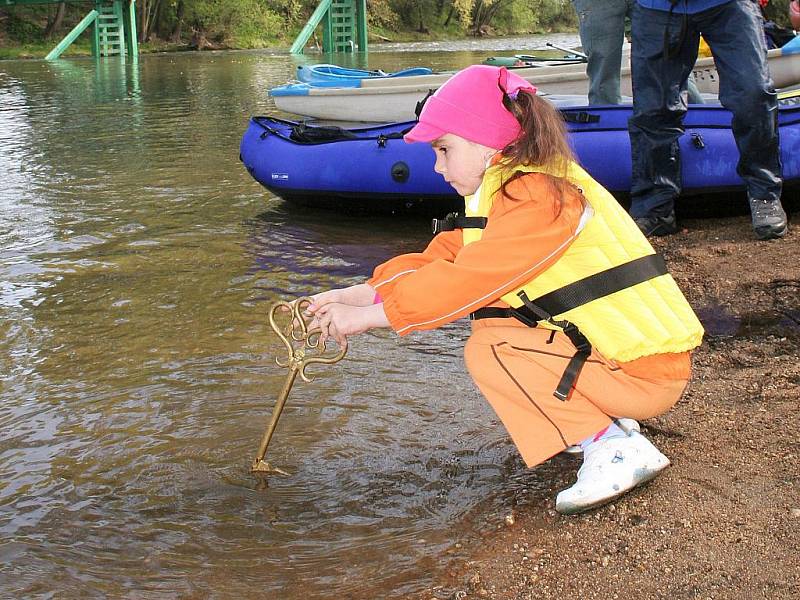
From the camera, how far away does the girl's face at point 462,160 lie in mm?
2605

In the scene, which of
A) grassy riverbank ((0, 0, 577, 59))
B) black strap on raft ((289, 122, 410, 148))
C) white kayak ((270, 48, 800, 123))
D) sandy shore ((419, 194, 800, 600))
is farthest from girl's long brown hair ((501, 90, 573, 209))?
grassy riverbank ((0, 0, 577, 59))

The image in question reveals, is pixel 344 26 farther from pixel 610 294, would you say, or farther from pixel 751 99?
pixel 610 294

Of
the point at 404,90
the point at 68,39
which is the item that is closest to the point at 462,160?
the point at 404,90

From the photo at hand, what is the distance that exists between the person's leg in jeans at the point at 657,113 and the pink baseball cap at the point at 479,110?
2.68 meters

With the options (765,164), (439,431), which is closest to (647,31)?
(765,164)

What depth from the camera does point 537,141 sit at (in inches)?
97.7

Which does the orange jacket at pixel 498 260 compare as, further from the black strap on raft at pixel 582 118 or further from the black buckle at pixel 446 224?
the black strap on raft at pixel 582 118

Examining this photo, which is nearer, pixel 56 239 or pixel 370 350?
pixel 370 350

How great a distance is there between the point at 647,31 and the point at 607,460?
119 inches

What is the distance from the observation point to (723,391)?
334 centimetres

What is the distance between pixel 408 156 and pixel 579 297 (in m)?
3.69

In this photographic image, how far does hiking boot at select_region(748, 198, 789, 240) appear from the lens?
494cm

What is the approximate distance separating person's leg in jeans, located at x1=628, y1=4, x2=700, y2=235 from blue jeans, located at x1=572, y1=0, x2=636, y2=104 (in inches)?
32.2

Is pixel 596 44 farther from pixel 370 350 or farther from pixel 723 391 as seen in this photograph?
pixel 723 391
